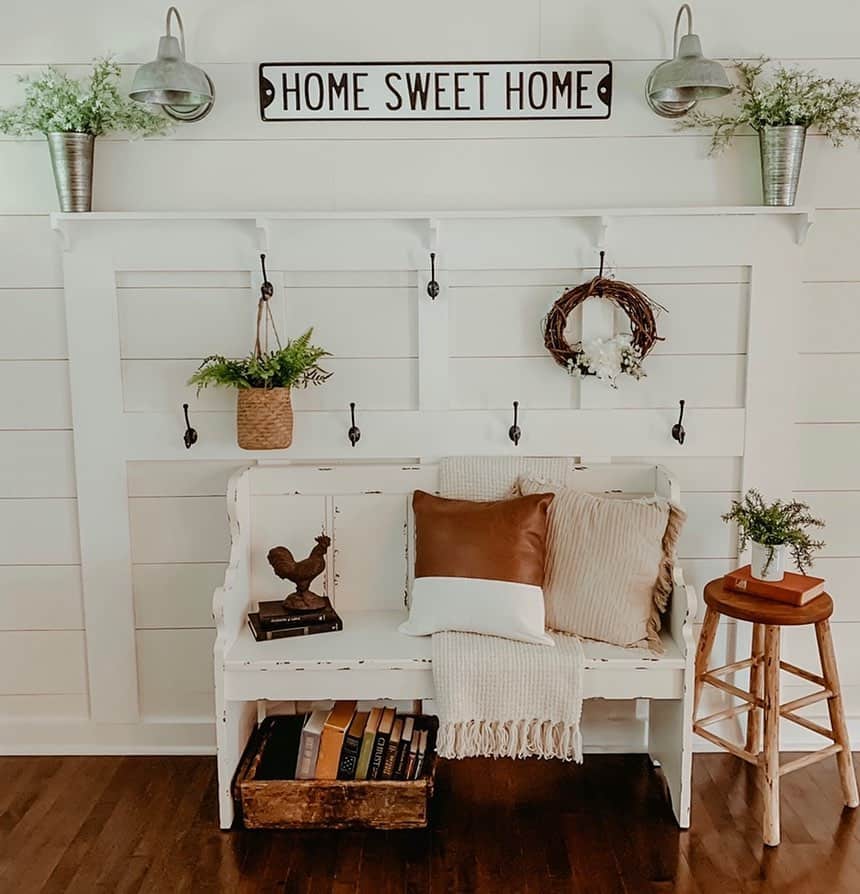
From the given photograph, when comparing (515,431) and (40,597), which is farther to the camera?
(40,597)

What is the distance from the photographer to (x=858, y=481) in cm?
305

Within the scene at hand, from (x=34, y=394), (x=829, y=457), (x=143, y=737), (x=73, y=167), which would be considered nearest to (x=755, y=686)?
(x=829, y=457)

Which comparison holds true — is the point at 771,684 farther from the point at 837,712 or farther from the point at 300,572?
the point at 300,572

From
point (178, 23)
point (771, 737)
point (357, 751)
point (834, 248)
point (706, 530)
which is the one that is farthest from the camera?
point (706, 530)

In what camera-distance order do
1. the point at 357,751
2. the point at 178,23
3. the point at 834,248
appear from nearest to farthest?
1. the point at 357,751
2. the point at 178,23
3. the point at 834,248

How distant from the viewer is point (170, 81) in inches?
104

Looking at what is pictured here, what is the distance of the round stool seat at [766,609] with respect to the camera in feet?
8.50

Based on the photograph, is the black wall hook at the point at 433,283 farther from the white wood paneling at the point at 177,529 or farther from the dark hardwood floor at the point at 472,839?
the dark hardwood floor at the point at 472,839

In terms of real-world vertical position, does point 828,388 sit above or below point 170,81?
below

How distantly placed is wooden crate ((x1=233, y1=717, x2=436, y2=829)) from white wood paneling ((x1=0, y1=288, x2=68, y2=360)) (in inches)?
55.1

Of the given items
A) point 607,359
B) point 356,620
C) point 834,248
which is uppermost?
point 834,248

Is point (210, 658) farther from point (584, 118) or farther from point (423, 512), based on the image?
point (584, 118)

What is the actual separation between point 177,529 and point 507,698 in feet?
3.80

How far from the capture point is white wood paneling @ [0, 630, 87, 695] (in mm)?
3125
